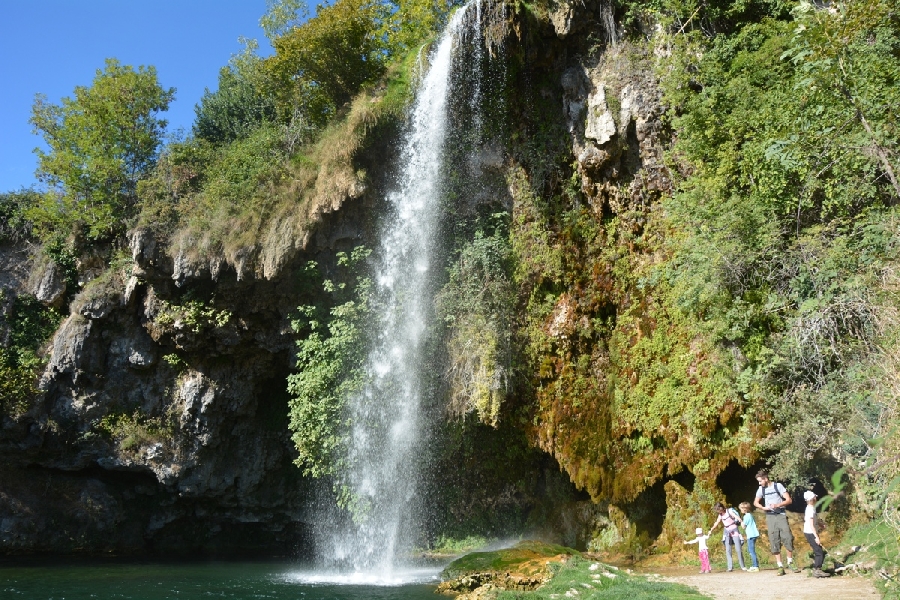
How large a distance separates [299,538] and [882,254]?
17.1 m

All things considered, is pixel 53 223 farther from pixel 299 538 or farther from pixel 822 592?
pixel 822 592

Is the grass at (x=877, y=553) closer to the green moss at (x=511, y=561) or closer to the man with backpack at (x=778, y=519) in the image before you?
the man with backpack at (x=778, y=519)

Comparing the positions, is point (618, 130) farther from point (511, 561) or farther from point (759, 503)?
point (511, 561)

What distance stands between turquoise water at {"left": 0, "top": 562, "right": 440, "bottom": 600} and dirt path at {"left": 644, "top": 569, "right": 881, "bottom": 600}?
3.98 meters

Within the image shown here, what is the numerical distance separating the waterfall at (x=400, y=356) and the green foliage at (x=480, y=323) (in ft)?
2.31

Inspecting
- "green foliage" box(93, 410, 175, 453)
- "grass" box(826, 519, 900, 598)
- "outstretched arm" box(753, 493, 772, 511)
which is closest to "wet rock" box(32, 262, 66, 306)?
"green foliage" box(93, 410, 175, 453)

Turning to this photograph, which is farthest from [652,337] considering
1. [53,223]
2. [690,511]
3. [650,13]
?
[53,223]

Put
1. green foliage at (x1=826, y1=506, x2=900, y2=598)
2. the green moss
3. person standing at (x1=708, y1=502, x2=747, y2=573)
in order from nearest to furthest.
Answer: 1. green foliage at (x1=826, y1=506, x2=900, y2=598)
2. person standing at (x1=708, y1=502, x2=747, y2=573)
3. the green moss

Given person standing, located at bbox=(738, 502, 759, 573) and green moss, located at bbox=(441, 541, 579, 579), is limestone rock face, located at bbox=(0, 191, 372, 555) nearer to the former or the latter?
green moss, located at bbox=(441, 541, 579, 579)

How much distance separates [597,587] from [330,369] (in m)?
8.21

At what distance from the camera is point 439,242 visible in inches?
616

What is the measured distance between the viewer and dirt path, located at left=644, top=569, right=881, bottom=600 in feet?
22.6

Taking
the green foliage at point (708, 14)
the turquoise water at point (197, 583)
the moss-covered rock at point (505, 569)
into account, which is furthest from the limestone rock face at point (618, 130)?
the turquoise water at point (197, 583)

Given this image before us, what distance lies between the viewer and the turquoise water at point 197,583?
11008 millimetres
